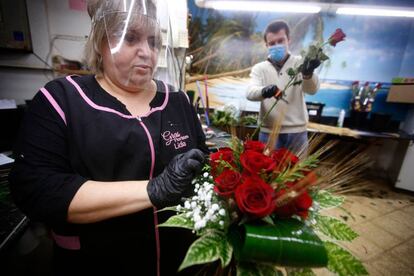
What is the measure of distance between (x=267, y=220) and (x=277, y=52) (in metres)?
2.04

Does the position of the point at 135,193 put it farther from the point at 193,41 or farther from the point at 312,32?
the point at 312,32

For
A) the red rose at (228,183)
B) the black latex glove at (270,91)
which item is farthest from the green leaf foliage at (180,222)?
the black latex glove at (270,91)

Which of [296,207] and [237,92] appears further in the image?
[237,92]

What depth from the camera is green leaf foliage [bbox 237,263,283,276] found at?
45 centimetres

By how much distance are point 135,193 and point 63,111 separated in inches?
13.9

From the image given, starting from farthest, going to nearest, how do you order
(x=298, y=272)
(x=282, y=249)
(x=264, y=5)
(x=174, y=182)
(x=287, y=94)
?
(x=264, y=5) < (x=287, y=94) < (x=174, y=182) < (x=298, y=272) < (x=282, y=249)

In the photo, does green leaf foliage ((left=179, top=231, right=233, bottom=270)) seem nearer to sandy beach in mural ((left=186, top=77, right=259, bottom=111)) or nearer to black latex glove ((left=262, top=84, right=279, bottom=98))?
black latex glove ((left=262, top=84, right=279, bottom=98))

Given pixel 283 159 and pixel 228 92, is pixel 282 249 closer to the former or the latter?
pixel 283 159

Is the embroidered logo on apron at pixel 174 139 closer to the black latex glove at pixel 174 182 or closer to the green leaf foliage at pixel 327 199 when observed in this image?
the black latex glove at pixel 174 182

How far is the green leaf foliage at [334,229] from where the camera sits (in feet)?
1.62

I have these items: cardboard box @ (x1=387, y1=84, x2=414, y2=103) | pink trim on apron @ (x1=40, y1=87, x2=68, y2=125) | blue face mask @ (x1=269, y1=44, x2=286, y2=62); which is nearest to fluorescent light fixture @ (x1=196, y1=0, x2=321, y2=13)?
blue face mask @ (x1=269, y1=44, x2=286, y2=62)

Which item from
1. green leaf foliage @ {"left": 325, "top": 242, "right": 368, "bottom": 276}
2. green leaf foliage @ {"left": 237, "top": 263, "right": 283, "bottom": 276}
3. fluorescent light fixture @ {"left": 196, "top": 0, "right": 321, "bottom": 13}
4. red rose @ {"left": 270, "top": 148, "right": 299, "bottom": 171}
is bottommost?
green leaf foliage @ {"left": 237, "top": 263, "right": 283, "bottom": 276}

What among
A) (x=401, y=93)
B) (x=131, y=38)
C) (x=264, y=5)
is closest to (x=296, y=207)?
(x=131, y=38)

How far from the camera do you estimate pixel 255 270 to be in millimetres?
463
